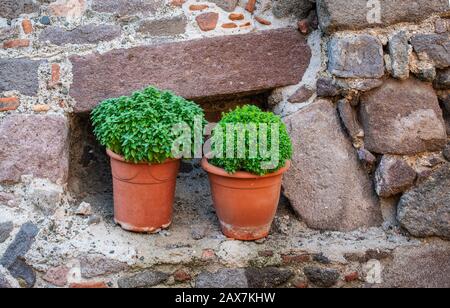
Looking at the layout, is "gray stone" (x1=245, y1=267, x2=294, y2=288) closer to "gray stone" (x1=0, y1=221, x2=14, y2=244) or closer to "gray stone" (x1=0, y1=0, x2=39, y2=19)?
"gray stone" (x1=0, y1=221, x2=14, y2=244)

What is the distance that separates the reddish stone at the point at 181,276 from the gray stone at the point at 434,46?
1.45 m

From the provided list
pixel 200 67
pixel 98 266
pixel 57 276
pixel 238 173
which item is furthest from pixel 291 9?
pixel 57 276

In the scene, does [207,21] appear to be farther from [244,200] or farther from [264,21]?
[244,200]

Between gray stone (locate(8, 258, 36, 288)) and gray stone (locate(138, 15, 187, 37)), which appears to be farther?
gray stone (locate(138, 15, 187, 37))

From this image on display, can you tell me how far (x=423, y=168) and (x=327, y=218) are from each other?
1.63ft

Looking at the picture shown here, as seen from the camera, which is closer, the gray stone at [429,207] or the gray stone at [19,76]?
the gray stone at [429,207]

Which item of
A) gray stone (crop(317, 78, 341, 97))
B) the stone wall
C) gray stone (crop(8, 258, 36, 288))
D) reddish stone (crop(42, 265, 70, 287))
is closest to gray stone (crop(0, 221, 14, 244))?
the stone wall

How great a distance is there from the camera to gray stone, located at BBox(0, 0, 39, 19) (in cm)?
274

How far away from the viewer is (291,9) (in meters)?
2.82

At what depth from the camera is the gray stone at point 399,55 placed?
2576 mm

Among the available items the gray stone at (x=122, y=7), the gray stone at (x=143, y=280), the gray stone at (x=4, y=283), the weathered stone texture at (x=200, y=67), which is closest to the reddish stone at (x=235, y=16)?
the weathered stone texture at (x=200, y=67)

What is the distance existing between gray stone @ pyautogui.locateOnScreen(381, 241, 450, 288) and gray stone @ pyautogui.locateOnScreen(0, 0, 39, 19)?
6.82ft

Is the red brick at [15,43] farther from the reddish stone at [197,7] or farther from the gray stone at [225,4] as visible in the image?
the gray stone at [225,4]

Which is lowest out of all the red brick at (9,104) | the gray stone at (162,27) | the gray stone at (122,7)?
the red brick at (9,104)
